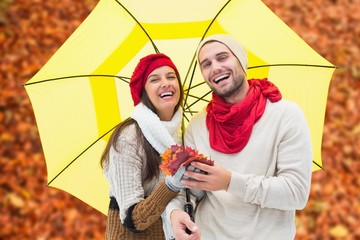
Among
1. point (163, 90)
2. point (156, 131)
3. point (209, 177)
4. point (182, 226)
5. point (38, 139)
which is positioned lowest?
point (182, 226)

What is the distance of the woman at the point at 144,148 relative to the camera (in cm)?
168

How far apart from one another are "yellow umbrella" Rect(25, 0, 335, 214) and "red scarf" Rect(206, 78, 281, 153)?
0.33m

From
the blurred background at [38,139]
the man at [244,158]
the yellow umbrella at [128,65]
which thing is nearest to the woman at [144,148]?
the man at [244,158]

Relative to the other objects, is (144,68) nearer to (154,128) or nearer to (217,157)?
(154,128)

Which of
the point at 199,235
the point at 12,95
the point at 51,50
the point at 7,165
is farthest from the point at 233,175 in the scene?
the point at 51,50

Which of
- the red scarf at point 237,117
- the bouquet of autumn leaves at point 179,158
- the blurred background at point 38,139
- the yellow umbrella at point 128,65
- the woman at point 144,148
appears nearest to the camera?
the bouquet of autumn leaves at point 179,158

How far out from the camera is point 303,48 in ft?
6.34

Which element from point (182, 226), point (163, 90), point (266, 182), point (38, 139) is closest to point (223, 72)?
point (163, 90)

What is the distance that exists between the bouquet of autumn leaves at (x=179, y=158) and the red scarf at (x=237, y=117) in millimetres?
140

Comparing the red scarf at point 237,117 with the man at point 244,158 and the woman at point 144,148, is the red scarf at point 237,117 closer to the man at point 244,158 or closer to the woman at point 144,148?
the man at point 244,158

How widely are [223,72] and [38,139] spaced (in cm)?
263

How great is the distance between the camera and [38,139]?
3.98 metres

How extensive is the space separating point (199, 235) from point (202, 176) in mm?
168

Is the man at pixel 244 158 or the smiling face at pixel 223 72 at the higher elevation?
the smiling face at pixel 223 72
